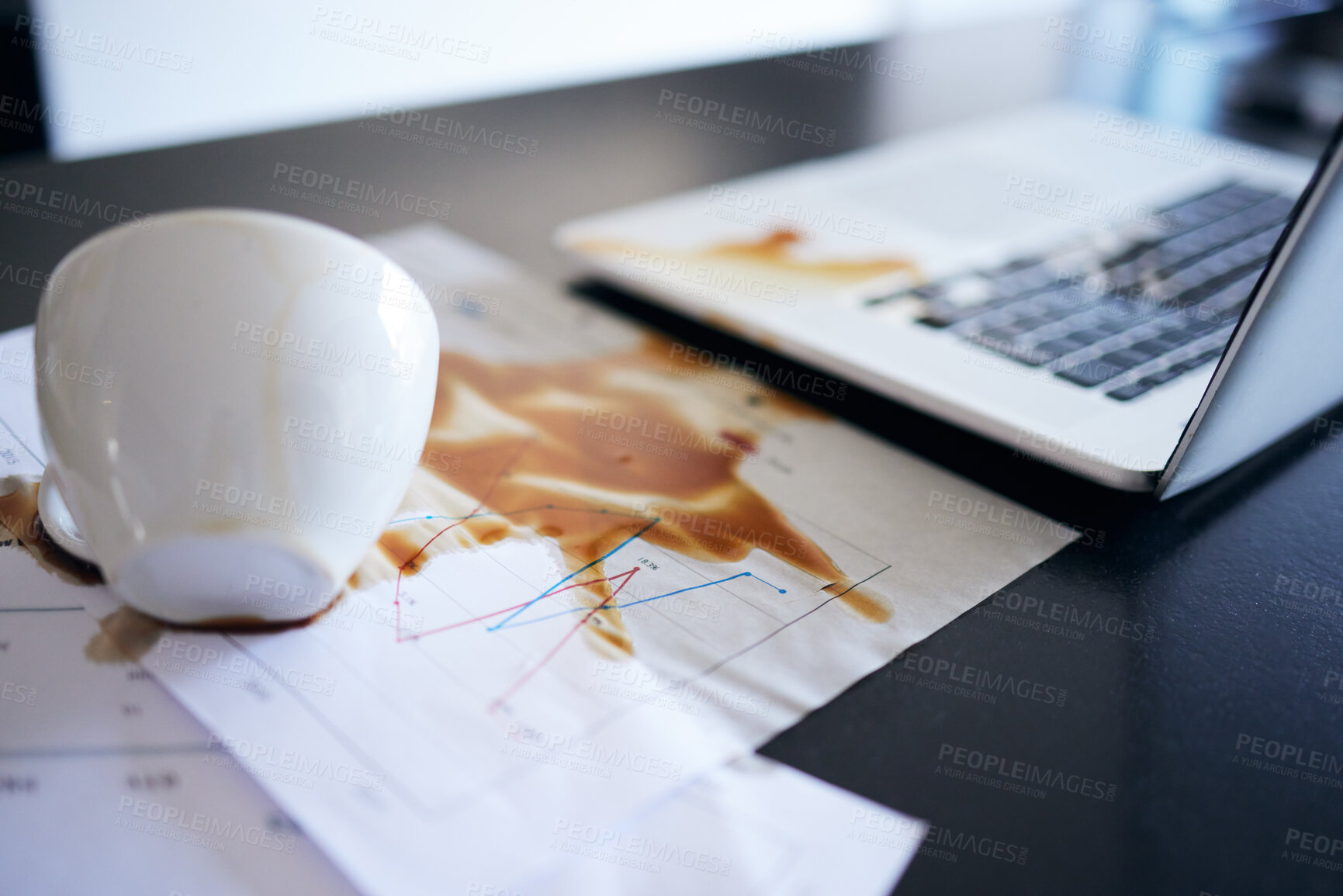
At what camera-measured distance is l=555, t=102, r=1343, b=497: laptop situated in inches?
17.6

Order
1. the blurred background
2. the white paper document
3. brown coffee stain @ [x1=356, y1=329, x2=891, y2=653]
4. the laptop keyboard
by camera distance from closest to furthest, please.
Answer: the white paper document < brown coffee stain @ [x1=356, y1=329, x2=891, y2=653] < the laptop keyboard < the blurred background

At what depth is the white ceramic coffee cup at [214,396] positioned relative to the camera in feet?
1.04

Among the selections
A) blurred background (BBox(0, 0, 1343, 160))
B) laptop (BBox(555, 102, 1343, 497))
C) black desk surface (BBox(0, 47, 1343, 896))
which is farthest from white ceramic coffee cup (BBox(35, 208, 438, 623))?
blurred background (BBox(0, 0, 1343, 160))

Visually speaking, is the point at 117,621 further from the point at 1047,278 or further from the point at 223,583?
the point at 1047,278

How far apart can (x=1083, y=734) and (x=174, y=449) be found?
12.8 inches

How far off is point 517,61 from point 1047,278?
95 cm

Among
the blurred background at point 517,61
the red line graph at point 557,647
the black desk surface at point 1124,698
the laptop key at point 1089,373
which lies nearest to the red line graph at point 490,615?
the red line graph at point 557,647

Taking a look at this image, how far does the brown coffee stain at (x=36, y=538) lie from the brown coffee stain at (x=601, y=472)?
0.34 feet

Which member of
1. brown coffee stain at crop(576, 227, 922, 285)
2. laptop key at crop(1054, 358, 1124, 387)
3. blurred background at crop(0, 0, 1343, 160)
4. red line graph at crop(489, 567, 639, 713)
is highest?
blurred background at crop(0, 0, 1343, 160)

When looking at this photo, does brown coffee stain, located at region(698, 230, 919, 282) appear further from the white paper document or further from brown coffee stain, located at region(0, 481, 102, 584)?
brown coffee stain, located at region(0, 481, 102, 584)

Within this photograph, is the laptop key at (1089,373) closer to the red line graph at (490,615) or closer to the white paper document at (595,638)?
the white paper document at (595,638)

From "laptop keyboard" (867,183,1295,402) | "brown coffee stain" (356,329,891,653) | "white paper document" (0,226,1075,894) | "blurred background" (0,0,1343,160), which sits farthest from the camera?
"blurred background" (0,0,1343,160)

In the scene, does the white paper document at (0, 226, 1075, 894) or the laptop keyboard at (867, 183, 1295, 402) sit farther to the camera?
the laptop keyboard at (867, 183, 1295, 402)

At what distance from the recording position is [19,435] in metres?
0.46
